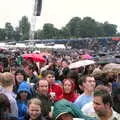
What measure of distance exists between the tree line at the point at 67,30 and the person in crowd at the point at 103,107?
377 feet

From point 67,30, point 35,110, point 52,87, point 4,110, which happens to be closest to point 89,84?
point 52,87

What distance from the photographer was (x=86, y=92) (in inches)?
309

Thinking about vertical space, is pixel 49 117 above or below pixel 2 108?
below

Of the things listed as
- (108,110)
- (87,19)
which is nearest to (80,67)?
(108,110)

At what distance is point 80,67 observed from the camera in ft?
53.5

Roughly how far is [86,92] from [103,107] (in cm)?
259

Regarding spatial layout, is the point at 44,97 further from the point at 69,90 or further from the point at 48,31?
the point at 48,31

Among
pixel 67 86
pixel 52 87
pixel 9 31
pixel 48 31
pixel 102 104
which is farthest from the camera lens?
pixel 9 31

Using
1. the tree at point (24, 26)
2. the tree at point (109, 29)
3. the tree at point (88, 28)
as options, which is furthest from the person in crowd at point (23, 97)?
the tree at point (24, 26)

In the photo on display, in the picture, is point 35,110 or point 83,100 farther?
point 83,100

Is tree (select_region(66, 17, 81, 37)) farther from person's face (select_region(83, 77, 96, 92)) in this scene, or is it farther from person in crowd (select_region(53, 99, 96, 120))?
person in crowd (select_region(53, 99, 96, 120))

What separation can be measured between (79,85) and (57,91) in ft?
2.76

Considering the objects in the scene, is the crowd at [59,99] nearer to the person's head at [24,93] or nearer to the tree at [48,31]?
the person's head at [24,93]

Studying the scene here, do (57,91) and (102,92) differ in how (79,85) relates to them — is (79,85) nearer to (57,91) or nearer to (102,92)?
(57,91)
